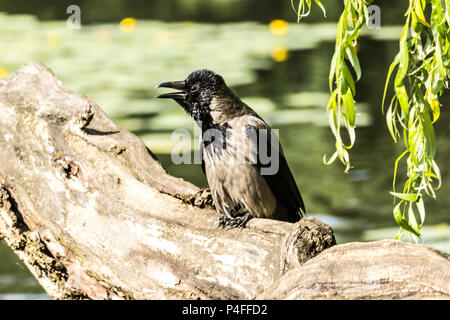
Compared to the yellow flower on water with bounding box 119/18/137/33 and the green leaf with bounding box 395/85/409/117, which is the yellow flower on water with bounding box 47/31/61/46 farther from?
the green leaf with bounding box 395/85/409/117

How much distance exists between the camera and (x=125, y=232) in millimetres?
3570

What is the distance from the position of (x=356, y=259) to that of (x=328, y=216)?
3.35m

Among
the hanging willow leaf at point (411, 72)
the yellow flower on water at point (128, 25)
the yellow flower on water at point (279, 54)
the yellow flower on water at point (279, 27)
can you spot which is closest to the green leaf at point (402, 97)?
the hanging willow leaf at point (411, 72)

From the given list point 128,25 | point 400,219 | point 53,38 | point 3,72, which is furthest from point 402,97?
point 128,25

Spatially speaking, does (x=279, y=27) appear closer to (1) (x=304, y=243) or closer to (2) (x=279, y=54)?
(2) (x=279, y=54)

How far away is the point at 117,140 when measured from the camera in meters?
4.09

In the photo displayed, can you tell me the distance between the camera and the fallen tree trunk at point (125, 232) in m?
2.97

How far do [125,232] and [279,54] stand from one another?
275 inches

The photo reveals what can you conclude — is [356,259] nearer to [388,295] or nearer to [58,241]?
[388,295]

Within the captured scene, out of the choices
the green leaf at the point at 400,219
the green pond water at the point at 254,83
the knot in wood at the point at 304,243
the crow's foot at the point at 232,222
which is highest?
the green leaf at the point at 400,219

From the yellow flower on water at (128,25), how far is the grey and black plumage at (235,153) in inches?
280

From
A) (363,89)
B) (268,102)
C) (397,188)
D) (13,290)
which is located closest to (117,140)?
(13,290)

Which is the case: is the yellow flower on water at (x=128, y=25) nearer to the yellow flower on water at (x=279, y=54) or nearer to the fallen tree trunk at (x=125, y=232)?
the yellow flower on water at (x=279, y=54)

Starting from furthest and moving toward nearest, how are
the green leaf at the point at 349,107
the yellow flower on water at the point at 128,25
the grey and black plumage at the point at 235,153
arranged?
the yellow flower on water at the point at 128,25 → the grey and black plumage at the point at 235,153 → the green leaf at the point at 349,107
